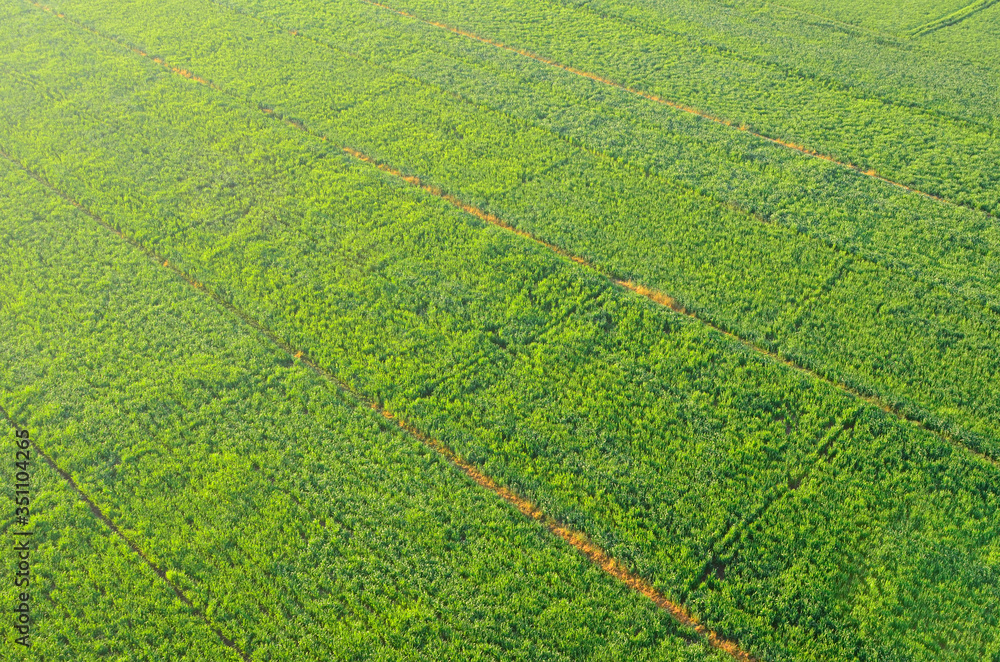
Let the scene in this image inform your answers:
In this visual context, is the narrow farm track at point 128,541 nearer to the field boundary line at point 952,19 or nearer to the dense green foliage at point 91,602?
the dense green foliage at point 91,602

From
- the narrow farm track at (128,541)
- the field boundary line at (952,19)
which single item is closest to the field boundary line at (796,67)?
the field boundary line at (952,19)

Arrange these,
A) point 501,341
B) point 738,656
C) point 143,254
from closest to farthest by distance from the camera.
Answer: point 738,656 < point 501,341 < point 143,254

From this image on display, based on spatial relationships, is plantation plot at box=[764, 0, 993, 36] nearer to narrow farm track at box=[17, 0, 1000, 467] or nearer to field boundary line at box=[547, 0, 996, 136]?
field boundary line at box=[547, 0, 996, 136]

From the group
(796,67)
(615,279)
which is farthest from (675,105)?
(615,279)

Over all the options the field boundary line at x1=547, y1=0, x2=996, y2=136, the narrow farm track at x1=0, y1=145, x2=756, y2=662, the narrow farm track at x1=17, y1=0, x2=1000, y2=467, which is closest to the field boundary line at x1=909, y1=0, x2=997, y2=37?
the field boundary line at x1=547, y1=0, x2=996, y2=136

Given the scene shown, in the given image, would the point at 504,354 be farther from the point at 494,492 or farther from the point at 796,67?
the point at 796,67

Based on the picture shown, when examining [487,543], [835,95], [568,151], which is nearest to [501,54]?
[568,151]

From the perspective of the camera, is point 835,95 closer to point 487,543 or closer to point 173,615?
point 487,543
